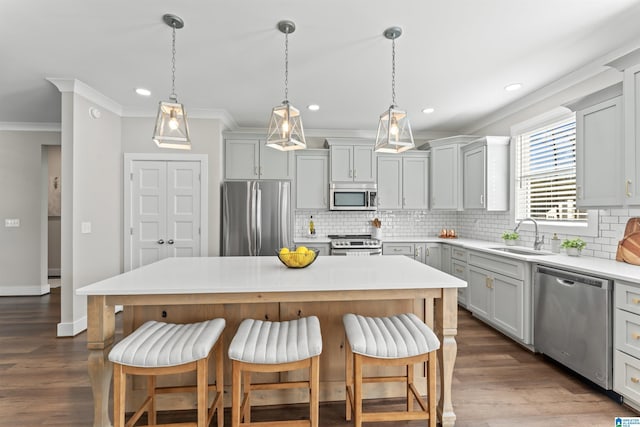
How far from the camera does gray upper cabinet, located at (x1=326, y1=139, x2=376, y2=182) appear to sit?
4.66m

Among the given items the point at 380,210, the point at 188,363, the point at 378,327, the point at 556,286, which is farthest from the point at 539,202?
the point at 188,363

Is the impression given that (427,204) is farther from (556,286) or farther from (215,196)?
(215,196)

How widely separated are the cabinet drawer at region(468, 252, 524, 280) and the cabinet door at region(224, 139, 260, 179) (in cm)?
313

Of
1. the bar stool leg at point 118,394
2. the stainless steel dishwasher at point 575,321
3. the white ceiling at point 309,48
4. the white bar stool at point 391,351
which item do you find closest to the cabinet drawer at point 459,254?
the stainless steel dishwasher at point 575,321

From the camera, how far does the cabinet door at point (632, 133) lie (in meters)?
2.12

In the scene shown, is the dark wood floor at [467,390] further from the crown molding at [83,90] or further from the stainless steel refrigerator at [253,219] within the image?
the crown molding at [83,90]

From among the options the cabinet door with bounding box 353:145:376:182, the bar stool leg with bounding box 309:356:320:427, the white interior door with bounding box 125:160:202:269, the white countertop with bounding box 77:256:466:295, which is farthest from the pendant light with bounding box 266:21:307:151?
the cabinet door with bounding box 353:145:376:182

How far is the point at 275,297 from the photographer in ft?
5.58

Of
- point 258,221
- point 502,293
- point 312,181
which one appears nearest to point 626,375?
point 502,293

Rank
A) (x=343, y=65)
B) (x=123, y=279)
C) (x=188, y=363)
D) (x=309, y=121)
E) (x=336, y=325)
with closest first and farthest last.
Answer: (x=188, y=363), (x=123, y=279), (x=336, y=325), (x=343, y=65), (x=309, y=121)

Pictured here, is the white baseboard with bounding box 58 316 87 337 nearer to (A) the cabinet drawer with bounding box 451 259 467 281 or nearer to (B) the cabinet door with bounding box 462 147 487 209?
(A) the cabinet drawer with bounding box 451 259 467 281

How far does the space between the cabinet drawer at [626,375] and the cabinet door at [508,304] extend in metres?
0.82

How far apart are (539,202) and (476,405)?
256 centimetres

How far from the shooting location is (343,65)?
284 centimetres
